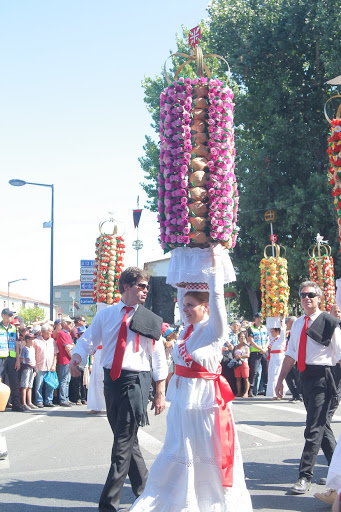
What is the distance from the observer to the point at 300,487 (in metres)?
6.23

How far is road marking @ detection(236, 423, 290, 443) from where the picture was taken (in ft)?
31.5

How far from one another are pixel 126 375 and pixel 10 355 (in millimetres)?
9482

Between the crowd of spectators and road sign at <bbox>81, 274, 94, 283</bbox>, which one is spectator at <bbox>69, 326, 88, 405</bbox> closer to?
the crowd of spectators

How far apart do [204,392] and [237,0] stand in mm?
29659

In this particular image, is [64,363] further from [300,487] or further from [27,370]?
[300,487]

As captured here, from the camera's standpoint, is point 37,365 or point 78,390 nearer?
point 37,365

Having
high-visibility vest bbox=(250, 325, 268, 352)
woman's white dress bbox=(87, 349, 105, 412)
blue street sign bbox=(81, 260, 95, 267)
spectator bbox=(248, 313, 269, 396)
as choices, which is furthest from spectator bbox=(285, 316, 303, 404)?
blue street sign bbox=(81, 260, 95, 267)

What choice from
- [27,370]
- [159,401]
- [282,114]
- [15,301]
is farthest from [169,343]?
[15,301]

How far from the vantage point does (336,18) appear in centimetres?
2697

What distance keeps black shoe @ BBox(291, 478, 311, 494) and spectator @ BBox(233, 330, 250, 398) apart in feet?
35.1

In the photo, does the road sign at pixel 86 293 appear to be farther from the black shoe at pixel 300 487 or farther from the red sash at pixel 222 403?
the red sash at pixel 222 403

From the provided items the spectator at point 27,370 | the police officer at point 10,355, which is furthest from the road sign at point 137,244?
the police officer at point 10,355

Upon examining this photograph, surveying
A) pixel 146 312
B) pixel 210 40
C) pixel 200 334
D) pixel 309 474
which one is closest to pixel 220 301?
pixel 200 334

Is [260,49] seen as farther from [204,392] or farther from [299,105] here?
[204,392]
